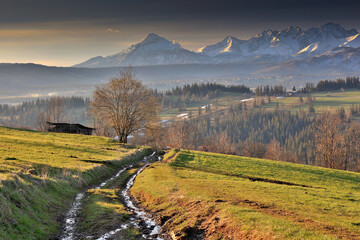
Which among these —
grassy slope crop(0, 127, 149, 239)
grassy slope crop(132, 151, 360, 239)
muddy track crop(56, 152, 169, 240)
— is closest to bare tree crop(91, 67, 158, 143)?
grassy slope crop(0, 127, 149, 239)

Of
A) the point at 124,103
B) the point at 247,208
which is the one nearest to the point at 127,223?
the point at 247,208

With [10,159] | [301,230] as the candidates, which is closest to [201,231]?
[301,230]

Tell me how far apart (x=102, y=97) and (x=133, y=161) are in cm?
2782

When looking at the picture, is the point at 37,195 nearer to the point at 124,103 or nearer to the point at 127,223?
the point at 127,223

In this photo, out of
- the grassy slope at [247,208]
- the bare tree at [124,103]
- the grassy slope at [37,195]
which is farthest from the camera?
the bare tree at [124,103]

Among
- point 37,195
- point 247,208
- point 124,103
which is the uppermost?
point 124,103

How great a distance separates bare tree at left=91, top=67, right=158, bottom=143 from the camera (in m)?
81.6

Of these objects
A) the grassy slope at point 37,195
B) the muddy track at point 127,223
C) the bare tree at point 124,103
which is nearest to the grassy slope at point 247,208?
the muddy track at point 127,223

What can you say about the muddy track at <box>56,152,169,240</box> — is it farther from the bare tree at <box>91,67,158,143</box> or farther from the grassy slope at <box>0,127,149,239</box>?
the bare tree at <box>91,67,158,143</box>

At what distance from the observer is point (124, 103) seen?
82375 millimetres

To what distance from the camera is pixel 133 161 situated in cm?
6097

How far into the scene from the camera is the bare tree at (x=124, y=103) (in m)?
81.6

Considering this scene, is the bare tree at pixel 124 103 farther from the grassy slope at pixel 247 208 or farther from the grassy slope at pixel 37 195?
the grassy slope at pixel 247 208

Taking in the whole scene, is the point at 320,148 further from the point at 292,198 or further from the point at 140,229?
the point at 140,229
